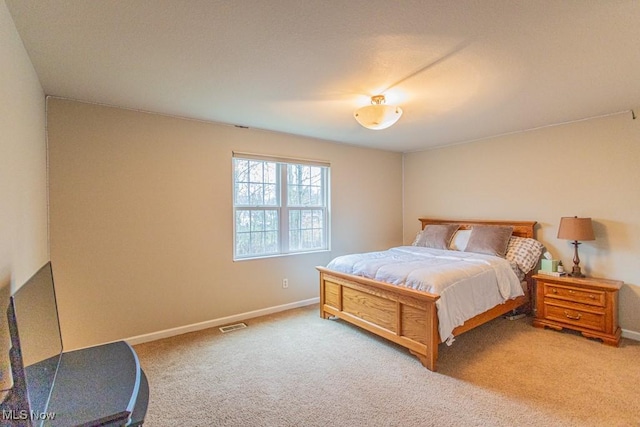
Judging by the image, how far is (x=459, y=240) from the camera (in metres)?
4.15

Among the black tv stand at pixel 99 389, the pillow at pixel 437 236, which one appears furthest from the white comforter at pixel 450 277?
the black tv stand at pixel 99 389

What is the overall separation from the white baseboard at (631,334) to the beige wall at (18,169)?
183 inches

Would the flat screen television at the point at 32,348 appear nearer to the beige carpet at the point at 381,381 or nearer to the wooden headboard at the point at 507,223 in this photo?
the beige carpet at the point at 381,381

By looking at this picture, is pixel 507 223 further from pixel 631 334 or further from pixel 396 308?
pixel 396 308

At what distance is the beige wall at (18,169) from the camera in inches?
54.1

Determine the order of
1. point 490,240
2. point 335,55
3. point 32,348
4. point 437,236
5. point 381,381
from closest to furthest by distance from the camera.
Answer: point 32,348
point 335,55
point 381,381
point 490,240
point 437,236

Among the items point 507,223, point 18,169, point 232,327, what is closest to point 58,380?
point 18,169

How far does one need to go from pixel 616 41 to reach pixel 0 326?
3.32m

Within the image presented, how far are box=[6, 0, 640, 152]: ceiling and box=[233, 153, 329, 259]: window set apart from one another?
0.84m

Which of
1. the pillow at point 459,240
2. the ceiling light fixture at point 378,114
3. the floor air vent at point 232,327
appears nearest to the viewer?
the ceiling light fixture at point 378,114

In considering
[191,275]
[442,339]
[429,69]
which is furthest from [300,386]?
[429,69]

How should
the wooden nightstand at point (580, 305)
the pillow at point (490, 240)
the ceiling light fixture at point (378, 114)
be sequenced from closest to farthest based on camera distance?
Answer: the ceiling light fixture at point (378, 114), the wooden nightstand at point (580, 305), the pillow at point (490, 240)

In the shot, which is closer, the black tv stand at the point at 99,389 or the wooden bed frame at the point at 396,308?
the black tv stand at the point at 99,389

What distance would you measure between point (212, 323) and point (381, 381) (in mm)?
1957
